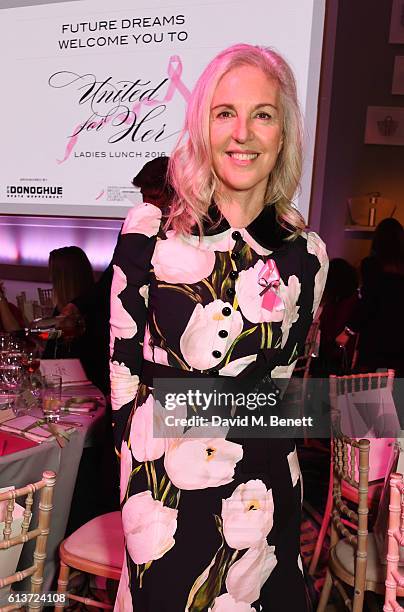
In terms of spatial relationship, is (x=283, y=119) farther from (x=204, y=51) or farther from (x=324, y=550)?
(x=204, y=51)

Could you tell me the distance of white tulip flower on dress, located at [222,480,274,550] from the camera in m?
1.27

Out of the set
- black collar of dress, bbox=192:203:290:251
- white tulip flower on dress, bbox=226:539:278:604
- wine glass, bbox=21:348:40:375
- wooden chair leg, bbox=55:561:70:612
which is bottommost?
wooden chair leg, bbox=55:561:70:612

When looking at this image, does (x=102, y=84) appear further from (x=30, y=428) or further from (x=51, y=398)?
(x=30, y=428)

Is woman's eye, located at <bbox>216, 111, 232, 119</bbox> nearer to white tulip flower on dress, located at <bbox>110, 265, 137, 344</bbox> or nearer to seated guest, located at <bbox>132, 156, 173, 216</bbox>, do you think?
white tulip flower on dress, located at <bbox>110, 265, 137, 344</bbox>

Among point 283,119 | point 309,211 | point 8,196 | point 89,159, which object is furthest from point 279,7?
point 283,119

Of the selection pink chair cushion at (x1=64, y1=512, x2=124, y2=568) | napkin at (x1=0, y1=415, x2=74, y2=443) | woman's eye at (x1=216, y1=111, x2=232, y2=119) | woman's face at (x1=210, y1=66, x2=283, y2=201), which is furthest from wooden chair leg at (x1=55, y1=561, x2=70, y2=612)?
woman's eye at (x1=216, y1=111, x2=232, y2=119)

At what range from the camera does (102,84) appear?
4176 millimetres

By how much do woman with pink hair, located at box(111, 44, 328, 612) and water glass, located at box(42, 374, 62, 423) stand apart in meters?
0.78

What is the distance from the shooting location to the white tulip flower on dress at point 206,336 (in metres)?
1.28

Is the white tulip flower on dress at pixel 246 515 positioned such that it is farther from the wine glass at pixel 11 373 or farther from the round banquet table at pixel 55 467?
the wine glass at pixel 11 373

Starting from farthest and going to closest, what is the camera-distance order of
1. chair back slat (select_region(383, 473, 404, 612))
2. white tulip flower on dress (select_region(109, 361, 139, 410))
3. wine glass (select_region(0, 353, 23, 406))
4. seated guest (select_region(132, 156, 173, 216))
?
1. seated guest (select_region(132, 156, 173, 216))
2. wine glass (select_region(0, 353, 23, 406))
3. chair back slat (select_region(383, 473, 404, 612))
4. white tulip flower on dress (select_region(109, 361, 139, 410))

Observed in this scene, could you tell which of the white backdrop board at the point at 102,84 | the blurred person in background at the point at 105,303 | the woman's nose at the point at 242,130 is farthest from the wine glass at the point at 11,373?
the white backdrop board at the point at 102,84

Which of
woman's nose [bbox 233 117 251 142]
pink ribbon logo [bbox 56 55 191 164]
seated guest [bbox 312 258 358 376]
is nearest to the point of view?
woman's nose [bbox 233 117 251 142]

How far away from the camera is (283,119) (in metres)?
1.33
